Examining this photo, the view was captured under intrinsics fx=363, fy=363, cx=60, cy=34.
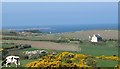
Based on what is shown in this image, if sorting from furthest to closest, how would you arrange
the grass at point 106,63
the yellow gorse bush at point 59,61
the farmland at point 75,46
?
the farmland at point 75,46 < the grass at point 106,63 < the yellow gorse bush at point 59,61

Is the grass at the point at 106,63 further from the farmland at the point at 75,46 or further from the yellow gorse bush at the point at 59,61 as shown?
the yellow gorse bush at the point at 59,61

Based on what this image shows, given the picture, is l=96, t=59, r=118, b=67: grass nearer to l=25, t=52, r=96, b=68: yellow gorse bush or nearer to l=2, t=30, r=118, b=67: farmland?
l=2, t=30, r=118, b=67: farmland

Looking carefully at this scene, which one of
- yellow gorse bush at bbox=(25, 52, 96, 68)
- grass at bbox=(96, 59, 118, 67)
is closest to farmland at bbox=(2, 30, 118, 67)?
grass at bbox=(96, 59, 118, 67)

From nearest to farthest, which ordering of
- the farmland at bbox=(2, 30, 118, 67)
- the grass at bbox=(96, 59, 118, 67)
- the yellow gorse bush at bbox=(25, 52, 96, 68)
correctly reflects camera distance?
the yellow gorse bush at bbox=(25, 52, 96, 68) < the grass at bbox=(96, 59, 118, 67) < the farmland at bbox=(2, 30, 118, 67)

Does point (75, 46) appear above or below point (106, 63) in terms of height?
above

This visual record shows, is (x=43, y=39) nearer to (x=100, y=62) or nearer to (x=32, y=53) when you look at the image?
(x=32, y=53)

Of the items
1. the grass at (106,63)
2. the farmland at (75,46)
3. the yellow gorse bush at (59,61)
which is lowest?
the grass at (106,63)

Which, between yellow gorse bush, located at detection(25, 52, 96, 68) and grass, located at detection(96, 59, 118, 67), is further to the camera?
grass, located at detection(96, 59, 118, 67)

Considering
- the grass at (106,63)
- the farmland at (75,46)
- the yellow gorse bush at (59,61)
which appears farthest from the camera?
the farmland at (75,46)

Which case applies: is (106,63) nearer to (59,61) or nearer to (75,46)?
(59,61)

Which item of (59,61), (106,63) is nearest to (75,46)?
(106,63)

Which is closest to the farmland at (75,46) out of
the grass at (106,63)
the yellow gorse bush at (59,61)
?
the grass at (106,63)
